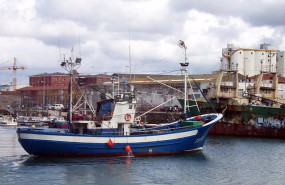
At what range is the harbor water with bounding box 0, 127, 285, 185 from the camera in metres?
30.5

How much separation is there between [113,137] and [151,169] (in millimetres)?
4938

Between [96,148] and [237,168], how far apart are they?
9.75m

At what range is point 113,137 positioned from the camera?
37.8 meters

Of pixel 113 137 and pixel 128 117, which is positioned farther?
pixel 128 117

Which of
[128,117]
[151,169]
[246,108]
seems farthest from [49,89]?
[151,169]

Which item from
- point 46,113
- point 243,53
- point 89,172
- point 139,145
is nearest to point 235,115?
point 139,145

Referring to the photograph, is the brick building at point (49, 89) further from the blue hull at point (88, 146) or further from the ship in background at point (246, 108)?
the blue hull at point (88, 146)

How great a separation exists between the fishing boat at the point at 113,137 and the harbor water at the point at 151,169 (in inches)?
26.9

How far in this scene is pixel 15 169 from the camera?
33.5 m

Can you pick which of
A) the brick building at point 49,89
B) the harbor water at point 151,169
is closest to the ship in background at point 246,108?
the harbor water at point 151,169

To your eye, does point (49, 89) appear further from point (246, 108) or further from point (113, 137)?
point (113, 137)

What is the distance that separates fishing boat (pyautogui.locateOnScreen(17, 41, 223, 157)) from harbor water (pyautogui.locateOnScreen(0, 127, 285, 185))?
684 mm

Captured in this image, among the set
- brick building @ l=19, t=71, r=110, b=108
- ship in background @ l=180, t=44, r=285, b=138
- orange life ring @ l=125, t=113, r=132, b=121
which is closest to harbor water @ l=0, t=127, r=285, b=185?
orange life ring @ l=125, t=113, r=132, b=121

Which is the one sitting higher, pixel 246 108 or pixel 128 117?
pixel 246 108
